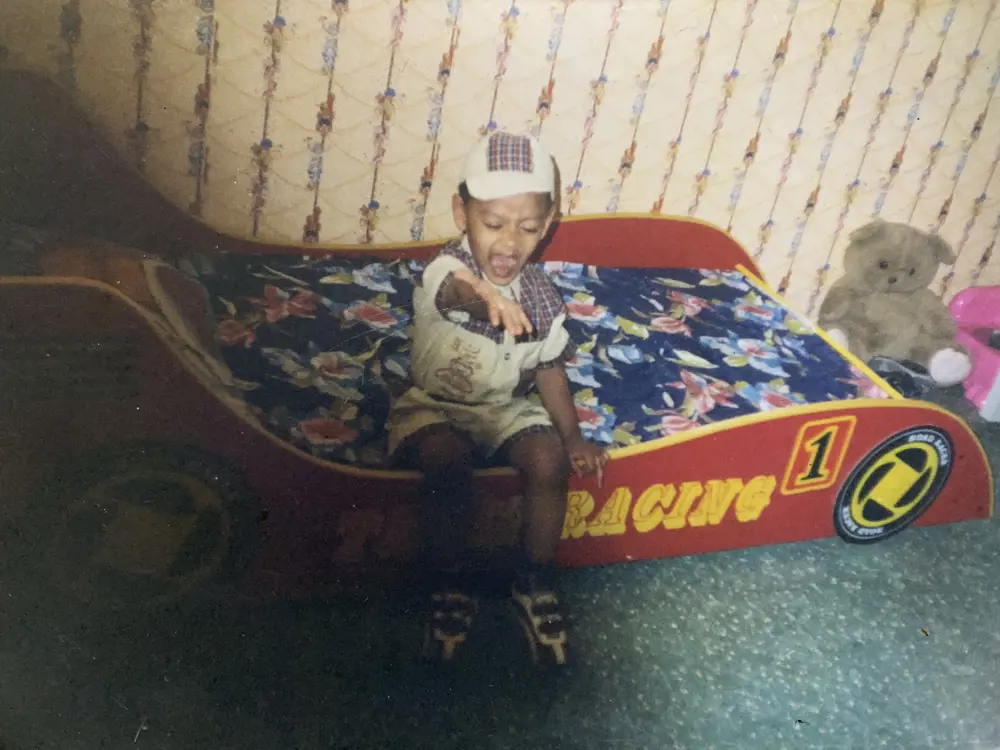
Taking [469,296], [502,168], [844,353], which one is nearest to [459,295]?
[469,296]

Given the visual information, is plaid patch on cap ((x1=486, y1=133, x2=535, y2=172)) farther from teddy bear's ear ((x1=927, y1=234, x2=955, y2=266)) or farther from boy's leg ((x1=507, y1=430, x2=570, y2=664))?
teddy bear's ear ((x1=927, y1=234, x2=955, y2=266))

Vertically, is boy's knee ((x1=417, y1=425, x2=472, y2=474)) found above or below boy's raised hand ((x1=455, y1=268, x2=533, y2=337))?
below

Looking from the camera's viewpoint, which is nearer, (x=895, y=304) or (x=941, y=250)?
(x=941, y=250)

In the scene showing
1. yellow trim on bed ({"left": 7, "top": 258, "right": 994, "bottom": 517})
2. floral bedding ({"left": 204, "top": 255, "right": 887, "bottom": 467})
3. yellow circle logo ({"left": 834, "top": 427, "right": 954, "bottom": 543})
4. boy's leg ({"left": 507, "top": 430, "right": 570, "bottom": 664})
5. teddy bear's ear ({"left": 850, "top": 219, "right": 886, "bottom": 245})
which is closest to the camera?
yellow trim on bed ({"left": 7, "top": 258, "right": 994, "bottom": 517})

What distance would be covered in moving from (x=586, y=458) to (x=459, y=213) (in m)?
0.33

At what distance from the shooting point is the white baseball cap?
691 millimetres

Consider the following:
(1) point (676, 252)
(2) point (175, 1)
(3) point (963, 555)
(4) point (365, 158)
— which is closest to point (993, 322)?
(3) point (963, 555)

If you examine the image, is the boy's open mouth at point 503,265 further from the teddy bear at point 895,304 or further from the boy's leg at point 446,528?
the teddy bear at point 895,304

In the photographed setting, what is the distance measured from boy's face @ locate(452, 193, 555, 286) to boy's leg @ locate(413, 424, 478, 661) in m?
0.18

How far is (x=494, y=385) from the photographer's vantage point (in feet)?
2.66

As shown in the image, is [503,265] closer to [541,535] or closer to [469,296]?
[469,296]

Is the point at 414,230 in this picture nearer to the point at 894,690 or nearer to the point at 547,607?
the point at 547,607

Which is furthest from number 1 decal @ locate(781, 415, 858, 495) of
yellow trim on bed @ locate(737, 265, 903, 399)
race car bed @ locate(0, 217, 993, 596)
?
yellow trim on bed @ locate(737, 265, 903, 399)

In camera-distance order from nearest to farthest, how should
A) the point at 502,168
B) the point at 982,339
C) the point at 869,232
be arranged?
the point at 502,168 → the point at 869,232 → the point at 982,339
